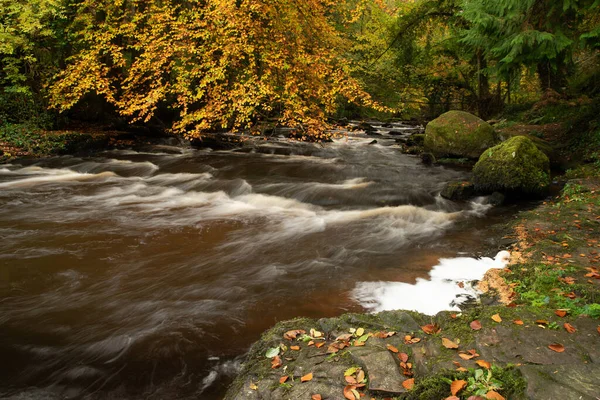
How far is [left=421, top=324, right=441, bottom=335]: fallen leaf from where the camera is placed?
3.07 m

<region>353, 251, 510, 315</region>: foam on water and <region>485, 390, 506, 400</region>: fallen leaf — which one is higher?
<region>485, 390, 506, 400</region>: fallen leaf

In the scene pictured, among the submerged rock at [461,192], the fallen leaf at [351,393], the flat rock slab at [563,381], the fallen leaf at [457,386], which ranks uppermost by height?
the flat rock slab at [563,381]

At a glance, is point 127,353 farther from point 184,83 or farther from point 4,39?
point 4,39

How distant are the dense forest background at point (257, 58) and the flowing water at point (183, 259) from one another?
6.79 feet

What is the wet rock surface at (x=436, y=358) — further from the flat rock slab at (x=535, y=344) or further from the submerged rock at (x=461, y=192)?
the submerged rock at (x=461, y=192)

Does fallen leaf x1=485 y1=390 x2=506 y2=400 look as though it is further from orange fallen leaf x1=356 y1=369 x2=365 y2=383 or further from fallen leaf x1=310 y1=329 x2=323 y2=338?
fallen leaf x1=310 y1=329 x2=323 y2=338

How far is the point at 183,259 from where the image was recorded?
5703mm

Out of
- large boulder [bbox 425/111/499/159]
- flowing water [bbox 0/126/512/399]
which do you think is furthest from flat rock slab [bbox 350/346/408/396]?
large boulder [bbox 425/111/499/159]

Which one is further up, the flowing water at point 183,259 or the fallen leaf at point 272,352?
the fallen leaf at point 272,352

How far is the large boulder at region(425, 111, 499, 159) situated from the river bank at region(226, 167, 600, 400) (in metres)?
8.60

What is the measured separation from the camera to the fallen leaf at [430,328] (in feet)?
10.1

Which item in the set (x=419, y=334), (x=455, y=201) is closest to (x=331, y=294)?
(x=419, y=334)

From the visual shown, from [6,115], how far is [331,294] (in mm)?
15006

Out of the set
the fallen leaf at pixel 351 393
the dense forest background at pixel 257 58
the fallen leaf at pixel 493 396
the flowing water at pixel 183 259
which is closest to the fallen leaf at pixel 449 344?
the fallen leaf at pixel 493 396
